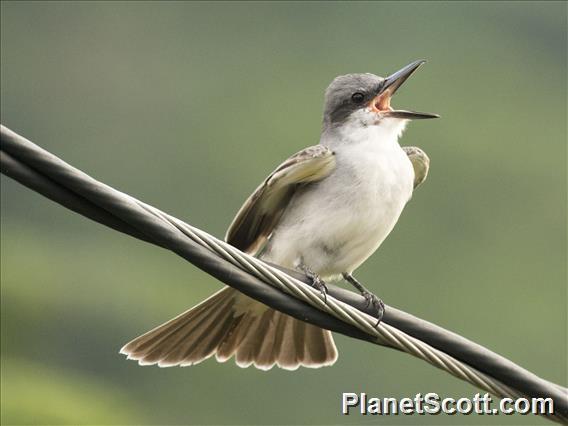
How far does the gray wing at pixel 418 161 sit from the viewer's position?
4.83 metres

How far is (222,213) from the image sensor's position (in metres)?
15.2

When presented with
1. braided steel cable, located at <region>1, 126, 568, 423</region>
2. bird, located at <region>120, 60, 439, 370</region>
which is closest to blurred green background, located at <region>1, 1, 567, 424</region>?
bird, located at <region>120, 60, 439, 370</region>

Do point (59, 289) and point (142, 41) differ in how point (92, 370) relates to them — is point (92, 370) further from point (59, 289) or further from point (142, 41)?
point (142, 41)

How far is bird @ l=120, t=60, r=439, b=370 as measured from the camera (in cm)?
432

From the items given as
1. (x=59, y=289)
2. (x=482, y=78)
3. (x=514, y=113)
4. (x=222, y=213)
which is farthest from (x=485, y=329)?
(x=482, y=78)

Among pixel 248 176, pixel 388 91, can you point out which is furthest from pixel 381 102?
pixel 248 176

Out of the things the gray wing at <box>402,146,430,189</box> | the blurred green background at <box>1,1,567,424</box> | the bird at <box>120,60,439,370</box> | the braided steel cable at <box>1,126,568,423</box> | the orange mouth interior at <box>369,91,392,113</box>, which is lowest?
the braided steel cable at <box>1,126,568,423</box>

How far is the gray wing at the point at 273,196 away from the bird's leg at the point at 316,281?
27 cm

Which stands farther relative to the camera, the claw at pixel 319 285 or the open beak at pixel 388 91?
the open beak at pixel 388 91

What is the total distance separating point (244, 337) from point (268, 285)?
1.41 metres

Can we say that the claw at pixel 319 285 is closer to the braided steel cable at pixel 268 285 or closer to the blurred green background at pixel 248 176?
the braided steel cable at pixel 268 285

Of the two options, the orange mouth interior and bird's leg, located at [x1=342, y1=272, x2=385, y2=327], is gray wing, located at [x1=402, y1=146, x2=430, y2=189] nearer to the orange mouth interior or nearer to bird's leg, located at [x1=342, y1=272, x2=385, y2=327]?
the orange mouth interior

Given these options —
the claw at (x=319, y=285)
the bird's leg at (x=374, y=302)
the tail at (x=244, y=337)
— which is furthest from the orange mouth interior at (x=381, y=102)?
the claw at (x=319, y=285)

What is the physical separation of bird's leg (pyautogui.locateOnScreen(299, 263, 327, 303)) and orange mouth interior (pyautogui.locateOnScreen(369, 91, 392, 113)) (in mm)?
848
